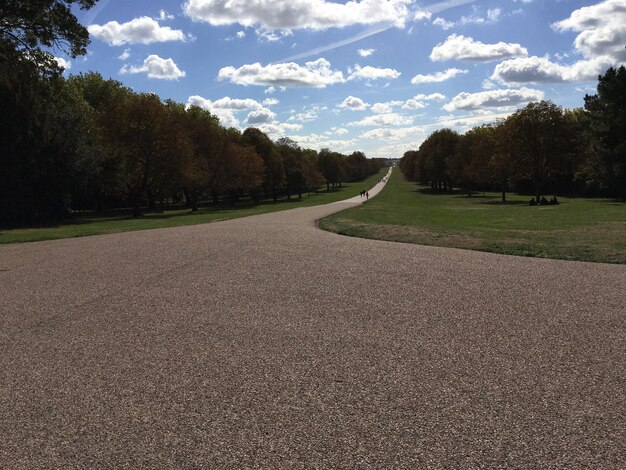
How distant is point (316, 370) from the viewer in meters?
6.01

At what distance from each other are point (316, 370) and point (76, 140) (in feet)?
121

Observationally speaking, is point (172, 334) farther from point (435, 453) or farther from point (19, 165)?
point (19, 165)

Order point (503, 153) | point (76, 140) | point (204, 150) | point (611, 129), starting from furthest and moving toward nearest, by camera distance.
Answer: point (503, 153) → point (204, 150) → point (611, 129) → point (76, 140)

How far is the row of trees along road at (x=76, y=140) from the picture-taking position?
23.6m

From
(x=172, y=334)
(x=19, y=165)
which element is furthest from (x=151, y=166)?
(x=172, y=334)

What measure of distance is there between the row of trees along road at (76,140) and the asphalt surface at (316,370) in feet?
53.6

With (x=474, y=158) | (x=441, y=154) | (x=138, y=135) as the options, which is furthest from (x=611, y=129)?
(x=138, y=135)

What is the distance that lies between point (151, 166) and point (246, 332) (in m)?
40.2

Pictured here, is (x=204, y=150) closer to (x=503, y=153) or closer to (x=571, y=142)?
(x=503, y=153)

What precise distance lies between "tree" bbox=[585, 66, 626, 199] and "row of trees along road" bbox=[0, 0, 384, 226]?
36.2 m

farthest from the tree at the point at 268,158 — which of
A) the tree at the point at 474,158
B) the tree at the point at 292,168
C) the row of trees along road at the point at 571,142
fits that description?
the row of trees along road at the point at 571,142

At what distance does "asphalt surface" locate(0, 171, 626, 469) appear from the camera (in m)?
4.26

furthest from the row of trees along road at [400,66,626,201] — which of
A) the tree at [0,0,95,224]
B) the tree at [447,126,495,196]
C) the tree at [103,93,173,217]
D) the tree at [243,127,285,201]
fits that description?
the tree at [0,0,95,224]

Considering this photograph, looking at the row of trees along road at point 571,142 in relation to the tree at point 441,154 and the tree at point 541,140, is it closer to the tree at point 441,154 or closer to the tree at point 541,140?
the tree at point 541,140
